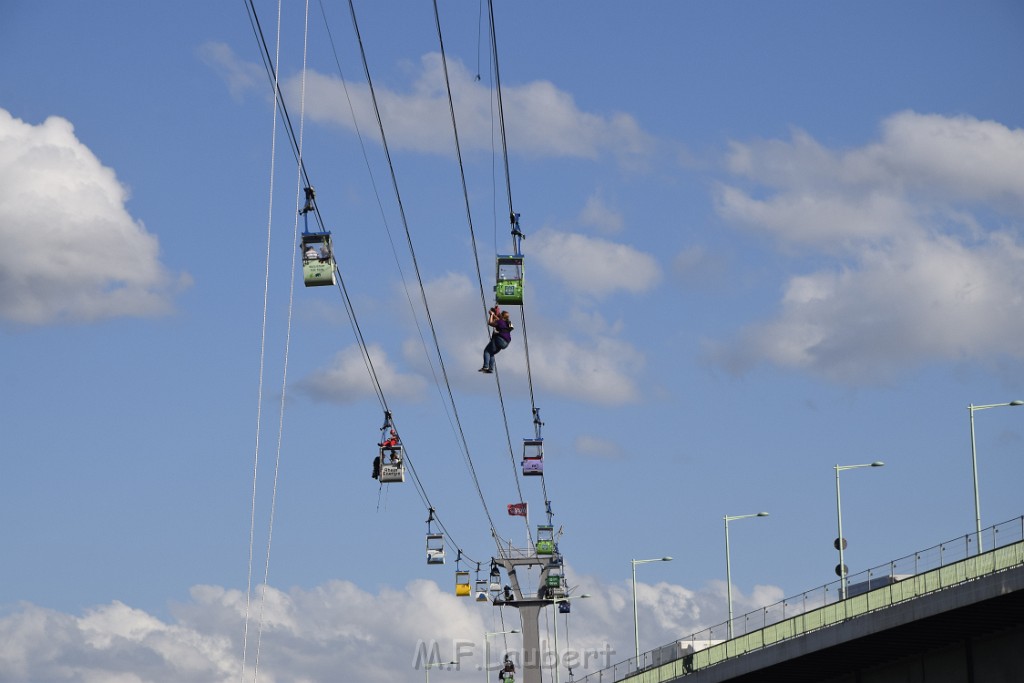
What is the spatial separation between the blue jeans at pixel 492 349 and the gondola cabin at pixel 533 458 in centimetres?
4419

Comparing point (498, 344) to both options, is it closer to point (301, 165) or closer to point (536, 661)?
point (301, 165)

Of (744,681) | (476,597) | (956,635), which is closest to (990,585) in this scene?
(956,635)

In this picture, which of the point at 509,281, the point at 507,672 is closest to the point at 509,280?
the point at 509,281

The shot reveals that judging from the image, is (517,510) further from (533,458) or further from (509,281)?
(509,281)

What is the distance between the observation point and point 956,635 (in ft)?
221

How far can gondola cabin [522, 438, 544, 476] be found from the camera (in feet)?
344

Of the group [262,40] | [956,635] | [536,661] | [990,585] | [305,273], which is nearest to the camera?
[262,40]

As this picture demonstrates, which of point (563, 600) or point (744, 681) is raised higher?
point (563, 600)

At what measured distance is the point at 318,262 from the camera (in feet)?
155

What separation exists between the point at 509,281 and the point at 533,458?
48.8 meters

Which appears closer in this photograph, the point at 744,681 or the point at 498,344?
the point at 498,344

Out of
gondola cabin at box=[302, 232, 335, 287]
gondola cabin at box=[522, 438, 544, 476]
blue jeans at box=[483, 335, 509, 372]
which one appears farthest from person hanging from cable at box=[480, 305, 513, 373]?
gondola cabin at box=[522, 438, 544, 476]

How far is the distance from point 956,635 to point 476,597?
68.3 m

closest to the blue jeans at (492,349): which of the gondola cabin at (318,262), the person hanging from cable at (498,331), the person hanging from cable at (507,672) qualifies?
the person hanging from cable at (498,331)
